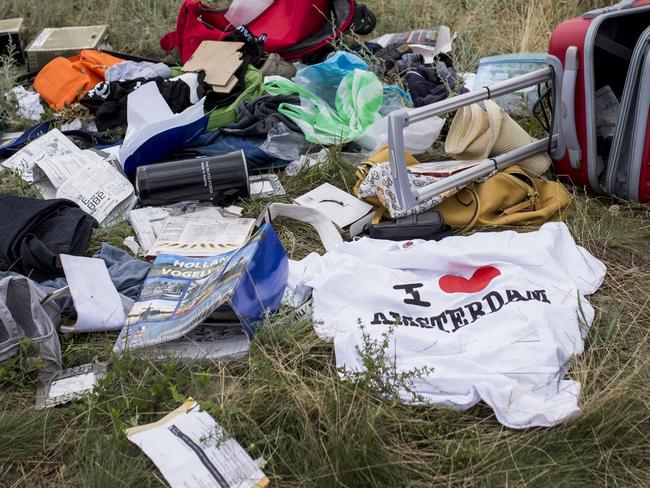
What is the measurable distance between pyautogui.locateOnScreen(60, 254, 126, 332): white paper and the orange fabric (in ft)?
6.90

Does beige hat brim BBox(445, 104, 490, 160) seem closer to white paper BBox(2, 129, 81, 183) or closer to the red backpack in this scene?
the red backpack

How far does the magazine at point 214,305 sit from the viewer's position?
247 cm

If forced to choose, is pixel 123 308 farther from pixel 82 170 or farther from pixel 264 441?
pixel 82 170

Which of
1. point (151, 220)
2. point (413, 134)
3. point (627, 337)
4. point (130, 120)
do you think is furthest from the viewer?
point (130, 120)

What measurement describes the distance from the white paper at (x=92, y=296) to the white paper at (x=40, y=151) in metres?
1.24

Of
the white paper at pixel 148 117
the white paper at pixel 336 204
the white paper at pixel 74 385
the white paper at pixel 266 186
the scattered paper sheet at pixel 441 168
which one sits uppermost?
the white paper at pixel 148 117

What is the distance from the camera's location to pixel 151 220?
3.36 metres

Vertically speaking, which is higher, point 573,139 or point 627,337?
point 573,139

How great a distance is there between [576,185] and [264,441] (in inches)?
80.2

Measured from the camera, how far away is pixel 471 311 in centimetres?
253

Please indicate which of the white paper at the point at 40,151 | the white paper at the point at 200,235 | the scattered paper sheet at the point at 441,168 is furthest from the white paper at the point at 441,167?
the white paper at the point at 40,151

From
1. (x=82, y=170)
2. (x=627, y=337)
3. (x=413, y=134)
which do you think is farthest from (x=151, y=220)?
(x=627, y=337)

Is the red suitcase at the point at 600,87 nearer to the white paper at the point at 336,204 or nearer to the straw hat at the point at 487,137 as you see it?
the straw hat at the point at 487,137

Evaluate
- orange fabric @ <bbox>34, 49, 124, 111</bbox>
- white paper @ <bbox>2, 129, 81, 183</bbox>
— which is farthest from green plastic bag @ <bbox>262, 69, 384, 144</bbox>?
orange fabric @ <bbox>34, 49, 124, 111</bbox>
